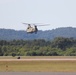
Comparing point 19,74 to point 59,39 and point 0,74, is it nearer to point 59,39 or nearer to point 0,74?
point 0,74

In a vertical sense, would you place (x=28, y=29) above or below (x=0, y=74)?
above

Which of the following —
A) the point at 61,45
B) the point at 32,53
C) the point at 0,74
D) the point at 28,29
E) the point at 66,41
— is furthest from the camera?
the point at 66,41

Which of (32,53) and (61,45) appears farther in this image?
(61,45)

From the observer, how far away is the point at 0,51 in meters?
100

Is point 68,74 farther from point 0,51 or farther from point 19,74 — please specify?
point 0,51

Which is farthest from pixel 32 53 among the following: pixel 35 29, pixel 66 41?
pixel 66 41

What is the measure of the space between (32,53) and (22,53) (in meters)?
4.90

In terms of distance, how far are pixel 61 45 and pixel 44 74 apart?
97.6 m

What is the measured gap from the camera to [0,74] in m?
32.0

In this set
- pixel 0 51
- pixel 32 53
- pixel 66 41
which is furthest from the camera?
pixel 66 41

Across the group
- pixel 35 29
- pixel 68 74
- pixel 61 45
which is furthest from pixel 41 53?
pixel 68 74

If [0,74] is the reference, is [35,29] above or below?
above

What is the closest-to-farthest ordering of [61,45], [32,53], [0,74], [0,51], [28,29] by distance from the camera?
[0,74]
[28,29]
[32,53]
[0,51]
[61,45]

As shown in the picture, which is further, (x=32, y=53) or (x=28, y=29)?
(x=32, y=53)
